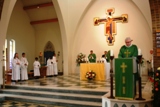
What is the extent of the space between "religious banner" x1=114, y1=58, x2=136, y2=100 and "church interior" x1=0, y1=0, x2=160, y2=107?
0.59ft

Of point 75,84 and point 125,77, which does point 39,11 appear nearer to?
point 75,84

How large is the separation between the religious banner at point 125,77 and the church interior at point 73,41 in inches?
7.1

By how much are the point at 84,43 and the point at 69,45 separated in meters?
1.02

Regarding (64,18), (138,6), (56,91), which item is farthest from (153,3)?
(64,18)

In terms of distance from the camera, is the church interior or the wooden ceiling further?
the wooden ceiling

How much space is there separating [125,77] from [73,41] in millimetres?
9280

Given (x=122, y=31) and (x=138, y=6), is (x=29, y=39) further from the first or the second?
(x=138, y=6)

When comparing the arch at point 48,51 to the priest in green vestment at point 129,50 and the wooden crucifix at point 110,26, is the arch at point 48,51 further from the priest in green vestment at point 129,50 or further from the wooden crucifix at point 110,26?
the priest in green vestment at point 129,50

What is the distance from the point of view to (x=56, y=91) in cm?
742

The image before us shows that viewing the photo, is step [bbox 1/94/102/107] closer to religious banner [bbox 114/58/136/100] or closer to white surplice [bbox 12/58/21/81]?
religious banner [bbox 114/58/136/100]

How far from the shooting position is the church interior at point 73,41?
6.85 meters

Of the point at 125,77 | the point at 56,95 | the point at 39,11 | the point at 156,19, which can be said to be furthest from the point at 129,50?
the point at 39,11

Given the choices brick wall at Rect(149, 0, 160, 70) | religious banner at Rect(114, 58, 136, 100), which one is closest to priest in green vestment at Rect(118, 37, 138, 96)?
religious banner at Rect(114, 58, 136, 100)

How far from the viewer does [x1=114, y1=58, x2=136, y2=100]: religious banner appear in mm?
4402
